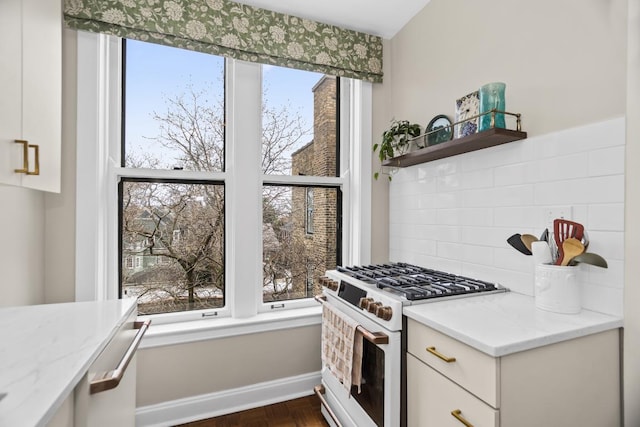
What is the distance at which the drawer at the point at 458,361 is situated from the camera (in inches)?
35.8

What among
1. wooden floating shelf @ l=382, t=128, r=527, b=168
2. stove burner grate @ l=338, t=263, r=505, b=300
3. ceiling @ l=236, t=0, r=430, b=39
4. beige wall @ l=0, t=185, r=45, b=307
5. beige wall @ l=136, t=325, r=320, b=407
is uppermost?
ceiling @ l=236, t=0, r=430, b=39

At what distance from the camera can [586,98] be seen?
1248mm

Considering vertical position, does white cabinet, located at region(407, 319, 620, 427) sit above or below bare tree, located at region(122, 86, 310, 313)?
below

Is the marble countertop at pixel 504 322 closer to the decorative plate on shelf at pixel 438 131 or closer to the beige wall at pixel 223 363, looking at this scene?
the decorative plate on shelf at pixel 438 131

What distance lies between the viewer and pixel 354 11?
2.12 meters

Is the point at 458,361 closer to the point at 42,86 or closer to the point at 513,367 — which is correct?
the point at 513,367

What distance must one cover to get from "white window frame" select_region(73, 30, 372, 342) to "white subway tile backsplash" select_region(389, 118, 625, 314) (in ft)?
1.31

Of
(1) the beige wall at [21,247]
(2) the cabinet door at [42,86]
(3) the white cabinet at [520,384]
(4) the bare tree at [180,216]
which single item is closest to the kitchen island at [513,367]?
(3) the white cabinet at [520,384]

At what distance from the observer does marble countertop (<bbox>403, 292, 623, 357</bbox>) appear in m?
0.93

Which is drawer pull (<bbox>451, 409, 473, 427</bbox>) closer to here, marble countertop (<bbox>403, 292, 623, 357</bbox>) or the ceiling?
marble countertop (<bbox>403, 292, 623, 357</bbox>)

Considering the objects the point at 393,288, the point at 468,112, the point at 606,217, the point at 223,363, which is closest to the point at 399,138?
the point at 468,112

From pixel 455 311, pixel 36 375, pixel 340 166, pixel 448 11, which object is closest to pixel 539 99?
pixel 448 11

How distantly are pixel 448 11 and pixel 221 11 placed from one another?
141cm

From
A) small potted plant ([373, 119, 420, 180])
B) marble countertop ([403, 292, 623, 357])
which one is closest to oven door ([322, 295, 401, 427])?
marble countertop ([403, 292, 623, 357])
